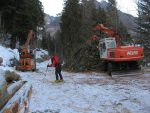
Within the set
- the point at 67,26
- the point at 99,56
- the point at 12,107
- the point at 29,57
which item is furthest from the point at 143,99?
the point at 67,26

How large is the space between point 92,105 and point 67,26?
53.1 m

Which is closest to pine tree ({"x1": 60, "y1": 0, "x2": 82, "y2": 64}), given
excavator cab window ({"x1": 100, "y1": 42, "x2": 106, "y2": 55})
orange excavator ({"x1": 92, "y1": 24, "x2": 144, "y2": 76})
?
excavator cab window ({"x1": 100, "y1": 42, "x2": 106, "y2": 55})

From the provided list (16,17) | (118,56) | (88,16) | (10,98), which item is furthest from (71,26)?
(10,98)

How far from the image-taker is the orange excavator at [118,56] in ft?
83.7

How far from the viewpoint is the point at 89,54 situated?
31047mm

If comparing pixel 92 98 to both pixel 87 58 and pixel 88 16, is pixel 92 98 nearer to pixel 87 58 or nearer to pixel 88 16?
pixel 87 58

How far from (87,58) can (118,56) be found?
551cm

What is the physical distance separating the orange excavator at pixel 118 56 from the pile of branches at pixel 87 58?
145cm

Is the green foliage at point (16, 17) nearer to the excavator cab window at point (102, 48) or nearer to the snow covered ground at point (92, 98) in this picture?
the excavator cab window at point (102, 48)

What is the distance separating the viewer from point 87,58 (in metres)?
30.6

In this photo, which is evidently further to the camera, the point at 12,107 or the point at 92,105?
the point at 92,105

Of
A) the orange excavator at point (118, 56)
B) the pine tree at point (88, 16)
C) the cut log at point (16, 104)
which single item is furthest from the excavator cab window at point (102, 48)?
the pine tree at point (88, 16)

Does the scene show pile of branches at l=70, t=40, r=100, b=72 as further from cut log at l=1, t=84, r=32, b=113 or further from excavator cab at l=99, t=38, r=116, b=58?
cut log at l=1, t=84, r=32, b=113

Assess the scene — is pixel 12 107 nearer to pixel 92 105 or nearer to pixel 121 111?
pixel 121 111
